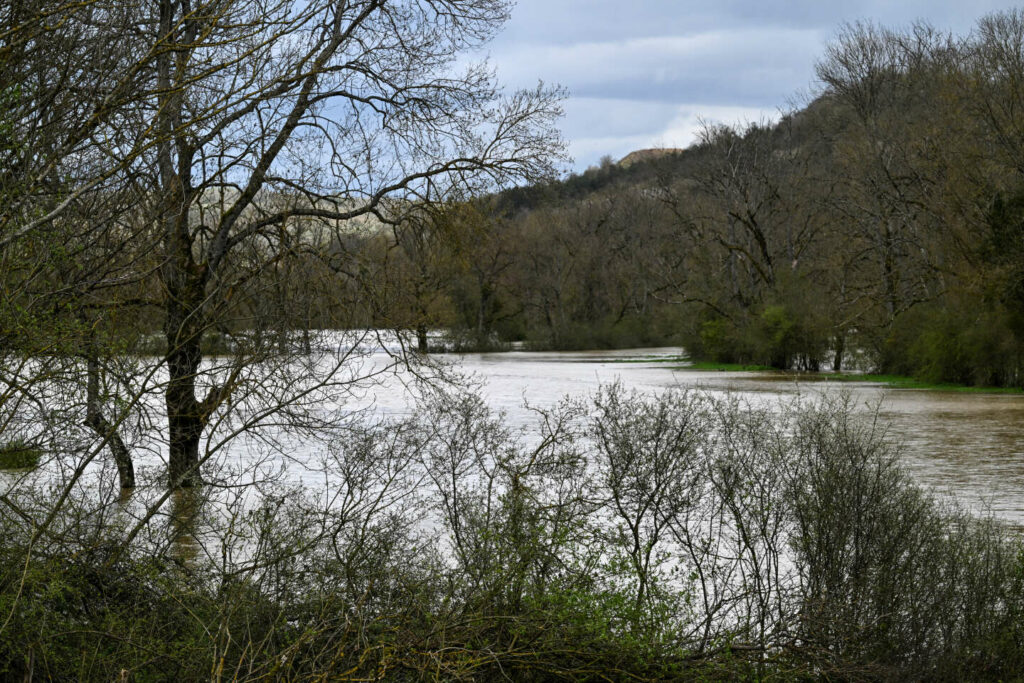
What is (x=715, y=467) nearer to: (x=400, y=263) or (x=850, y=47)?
(x=400, y=263)

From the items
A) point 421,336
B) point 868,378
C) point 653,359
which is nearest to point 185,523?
point 421,336

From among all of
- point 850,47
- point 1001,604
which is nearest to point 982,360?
point 850,47

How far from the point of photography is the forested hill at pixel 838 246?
29625mm

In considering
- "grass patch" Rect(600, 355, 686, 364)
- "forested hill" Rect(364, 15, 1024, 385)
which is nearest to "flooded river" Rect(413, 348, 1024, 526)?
"forested hill" Rect(364, 15, 1024, 385)

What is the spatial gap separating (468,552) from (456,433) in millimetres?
1996

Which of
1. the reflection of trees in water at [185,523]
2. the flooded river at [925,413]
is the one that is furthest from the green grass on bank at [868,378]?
the reflection of trees in water at [185,523]

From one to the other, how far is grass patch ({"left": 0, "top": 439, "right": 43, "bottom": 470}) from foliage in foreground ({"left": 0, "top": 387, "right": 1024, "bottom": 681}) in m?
0.23

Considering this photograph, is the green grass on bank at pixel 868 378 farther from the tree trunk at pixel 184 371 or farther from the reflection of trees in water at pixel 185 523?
the reflection of trees in water at pixel 185 523

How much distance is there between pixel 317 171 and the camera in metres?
15.9

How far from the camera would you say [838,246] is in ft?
157

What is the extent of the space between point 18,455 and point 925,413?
72.4ft

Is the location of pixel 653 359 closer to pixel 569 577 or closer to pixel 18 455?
pixel 569 577

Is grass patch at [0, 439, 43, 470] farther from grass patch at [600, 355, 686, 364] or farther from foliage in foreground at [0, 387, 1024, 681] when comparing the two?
grass patch at [600, 355, 686, 364]

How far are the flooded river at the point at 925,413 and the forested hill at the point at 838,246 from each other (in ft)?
9.47
